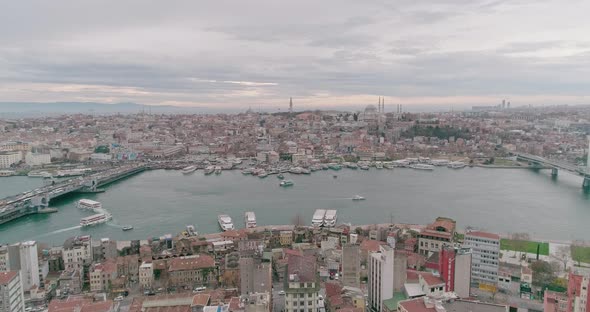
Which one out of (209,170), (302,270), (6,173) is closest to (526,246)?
(302,270)

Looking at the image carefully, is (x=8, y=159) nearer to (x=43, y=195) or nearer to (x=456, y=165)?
(x=43, y=195)

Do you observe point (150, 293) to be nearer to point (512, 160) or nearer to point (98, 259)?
point (98, 259)

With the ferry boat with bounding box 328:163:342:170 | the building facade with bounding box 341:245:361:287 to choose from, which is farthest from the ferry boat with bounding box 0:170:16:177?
the building facade with bounding box 341:245:361:287

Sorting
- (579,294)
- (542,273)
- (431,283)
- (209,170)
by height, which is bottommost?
(209,170)

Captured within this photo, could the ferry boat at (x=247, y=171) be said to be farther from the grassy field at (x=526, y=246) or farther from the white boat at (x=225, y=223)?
the grassy field at (x=526, y=246)

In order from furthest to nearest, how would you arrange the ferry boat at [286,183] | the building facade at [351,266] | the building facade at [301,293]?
the ferry boat at [286,183] → the building facade at [351,266] → the building facade at [301,293]

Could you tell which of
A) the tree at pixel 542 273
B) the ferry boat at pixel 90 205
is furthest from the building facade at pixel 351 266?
the ferry boat at pixel 90 205

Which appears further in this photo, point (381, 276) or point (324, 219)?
point (324, 219)
